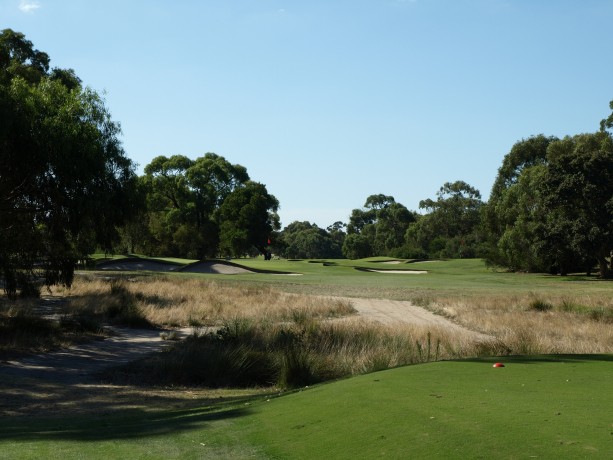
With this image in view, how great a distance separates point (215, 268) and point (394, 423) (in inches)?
2195

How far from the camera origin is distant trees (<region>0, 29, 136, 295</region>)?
2062 centimetres

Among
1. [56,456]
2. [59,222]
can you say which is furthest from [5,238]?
[56,456]

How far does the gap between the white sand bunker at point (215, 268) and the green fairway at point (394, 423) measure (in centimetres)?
5040

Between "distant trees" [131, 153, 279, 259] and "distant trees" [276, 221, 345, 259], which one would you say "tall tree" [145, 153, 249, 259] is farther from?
"distant trees" [276, 221, 345, 259]

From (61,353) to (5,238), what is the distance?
11.9 ft

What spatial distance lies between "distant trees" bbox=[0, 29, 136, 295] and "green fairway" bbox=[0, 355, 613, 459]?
11.6m

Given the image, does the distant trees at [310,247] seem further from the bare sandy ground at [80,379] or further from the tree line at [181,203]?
the bare sandy ground at [80,379]

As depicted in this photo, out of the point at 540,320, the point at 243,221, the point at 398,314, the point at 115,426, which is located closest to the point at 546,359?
the point at 115,426

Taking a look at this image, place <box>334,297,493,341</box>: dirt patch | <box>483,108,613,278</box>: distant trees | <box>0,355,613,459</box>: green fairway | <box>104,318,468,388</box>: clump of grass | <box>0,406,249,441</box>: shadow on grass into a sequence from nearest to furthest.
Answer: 1. <box>0,355,613,459</box>: green fairway
2. <box>0,406,249,441</box>: shadow on grass
3. <box>104,318,468,388</box>: clump of grass
4. <box>334,297,493,341</box>: dirt patch
5. <box>483,108,613,278</box>: distant trees

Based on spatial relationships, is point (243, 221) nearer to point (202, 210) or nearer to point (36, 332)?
point (202, 210)

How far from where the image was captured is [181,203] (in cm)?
10256

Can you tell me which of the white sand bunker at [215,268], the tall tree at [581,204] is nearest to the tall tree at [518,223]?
the tall tree at [581,204]

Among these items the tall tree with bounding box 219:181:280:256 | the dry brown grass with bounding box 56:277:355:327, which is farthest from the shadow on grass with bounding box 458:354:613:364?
the tall tree with bounding box 219:181:280:256

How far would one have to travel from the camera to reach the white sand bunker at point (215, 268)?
60969 mm
